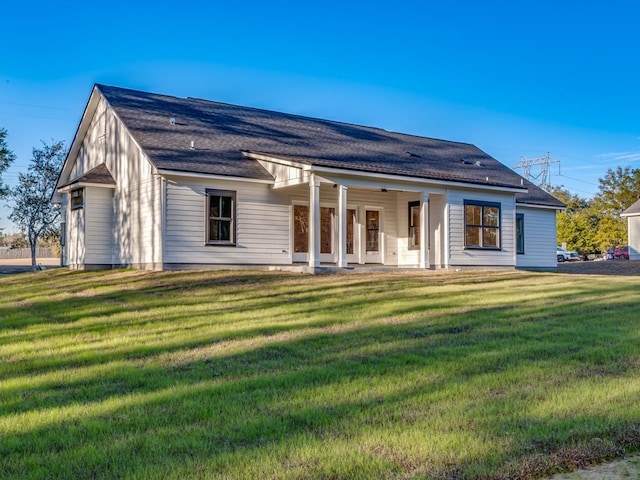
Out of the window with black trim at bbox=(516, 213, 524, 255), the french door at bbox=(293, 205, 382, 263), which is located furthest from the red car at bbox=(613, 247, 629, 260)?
the french door at bbox=(293, 205, 382, 263)

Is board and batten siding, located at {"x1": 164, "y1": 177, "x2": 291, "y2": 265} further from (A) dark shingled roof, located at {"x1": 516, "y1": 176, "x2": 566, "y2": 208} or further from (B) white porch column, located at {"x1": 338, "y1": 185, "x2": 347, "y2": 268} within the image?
(A) dark shingled roof, located at {"x1": 516, "y1": 176, "x2": 566, "y2": 208}

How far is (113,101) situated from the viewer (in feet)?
66.2

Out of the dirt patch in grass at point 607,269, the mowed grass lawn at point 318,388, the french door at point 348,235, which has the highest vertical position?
the french door at point 348,235

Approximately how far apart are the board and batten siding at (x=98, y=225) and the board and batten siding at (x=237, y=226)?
4032 millimetres

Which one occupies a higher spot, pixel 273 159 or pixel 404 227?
pixel 273 159

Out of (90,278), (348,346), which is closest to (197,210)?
(90,278)

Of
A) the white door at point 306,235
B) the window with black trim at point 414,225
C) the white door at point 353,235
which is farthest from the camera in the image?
the window with black trim at point 414,225

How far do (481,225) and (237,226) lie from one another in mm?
8325

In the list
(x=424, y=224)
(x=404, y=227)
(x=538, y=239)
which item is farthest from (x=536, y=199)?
(x=424, y=224)

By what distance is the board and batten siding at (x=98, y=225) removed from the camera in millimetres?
19734

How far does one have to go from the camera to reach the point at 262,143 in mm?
20312

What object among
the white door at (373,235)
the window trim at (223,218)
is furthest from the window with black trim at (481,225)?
the window trim at (223,218)

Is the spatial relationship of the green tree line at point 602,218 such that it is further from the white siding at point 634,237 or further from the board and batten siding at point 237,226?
the board and batten siding at point 237,226

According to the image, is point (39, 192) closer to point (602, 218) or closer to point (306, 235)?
point (306, 235)
